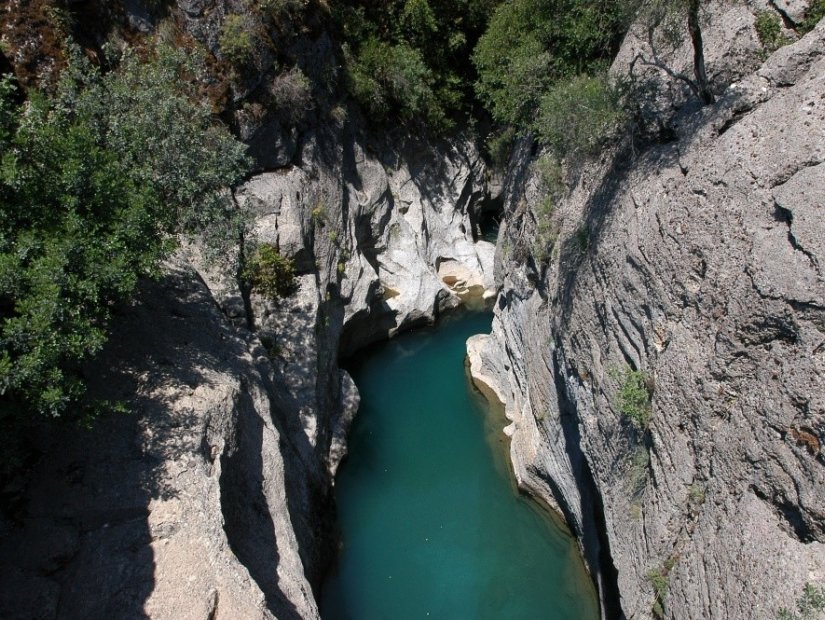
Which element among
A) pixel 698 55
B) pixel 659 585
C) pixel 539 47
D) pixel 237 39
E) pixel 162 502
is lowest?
pixel 659 585

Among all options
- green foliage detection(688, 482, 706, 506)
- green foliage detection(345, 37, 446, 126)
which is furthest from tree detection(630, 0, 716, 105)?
green foliage detection(345, 37, 446, 126)

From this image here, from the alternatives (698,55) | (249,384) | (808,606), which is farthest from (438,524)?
(698,55)

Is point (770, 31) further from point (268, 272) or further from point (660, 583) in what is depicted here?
point (268, 272)

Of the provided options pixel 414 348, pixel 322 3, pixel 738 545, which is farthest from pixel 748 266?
pixel 322 3

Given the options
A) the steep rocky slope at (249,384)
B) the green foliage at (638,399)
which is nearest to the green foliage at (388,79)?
the steep rocky slope at (249,384)

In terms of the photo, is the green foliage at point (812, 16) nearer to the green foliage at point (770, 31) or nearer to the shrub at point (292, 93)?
the green foliage at point (770, 31)

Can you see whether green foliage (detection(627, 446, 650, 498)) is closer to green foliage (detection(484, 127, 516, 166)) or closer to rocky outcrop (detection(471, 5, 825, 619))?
rocky outcrop (detection(471, 5, 825, 619))
